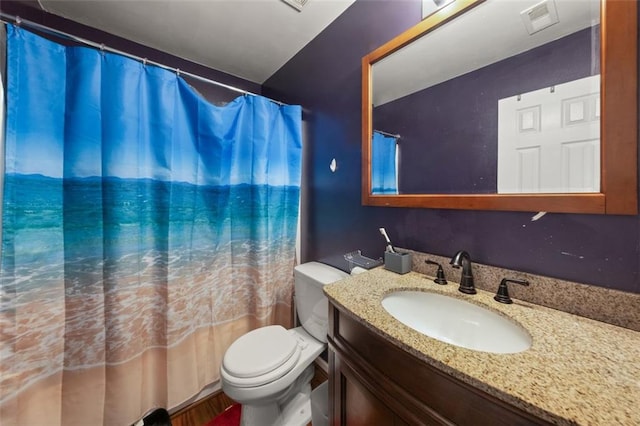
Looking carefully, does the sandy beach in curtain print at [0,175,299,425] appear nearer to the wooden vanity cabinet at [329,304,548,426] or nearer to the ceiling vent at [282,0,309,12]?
the wooden vanity cabinet at [329,304,548,426]

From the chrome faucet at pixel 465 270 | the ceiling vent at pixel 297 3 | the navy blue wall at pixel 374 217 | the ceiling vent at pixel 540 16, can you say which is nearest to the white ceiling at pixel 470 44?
the ceiling vent at pixel 540 16

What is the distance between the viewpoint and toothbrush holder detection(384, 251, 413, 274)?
3.30 feet

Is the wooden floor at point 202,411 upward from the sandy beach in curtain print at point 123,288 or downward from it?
downward

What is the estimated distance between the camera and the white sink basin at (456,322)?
0.67 metres

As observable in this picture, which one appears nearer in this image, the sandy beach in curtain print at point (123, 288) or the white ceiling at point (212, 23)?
the sandy beach in curtain print at point (123, 288)

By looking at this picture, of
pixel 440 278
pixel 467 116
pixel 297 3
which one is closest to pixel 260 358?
pixel 440 278

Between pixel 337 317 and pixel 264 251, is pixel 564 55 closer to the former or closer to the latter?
pixel 337 317

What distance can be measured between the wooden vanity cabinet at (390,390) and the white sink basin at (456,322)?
188 millimetres

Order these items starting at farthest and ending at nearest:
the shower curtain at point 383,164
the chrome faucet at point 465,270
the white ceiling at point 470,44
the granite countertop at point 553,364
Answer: the shower curtain at point 383,164 → the chrome faucet at point 465,270 → the white ceiling at point 470,44 → the granite countertop at point 553,364

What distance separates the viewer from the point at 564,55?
68 cm

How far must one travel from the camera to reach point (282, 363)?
1.11 m

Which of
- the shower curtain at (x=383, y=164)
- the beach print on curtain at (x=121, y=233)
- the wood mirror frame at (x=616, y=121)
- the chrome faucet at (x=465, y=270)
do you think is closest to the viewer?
the wood mirror frame at (x=616, y=121)

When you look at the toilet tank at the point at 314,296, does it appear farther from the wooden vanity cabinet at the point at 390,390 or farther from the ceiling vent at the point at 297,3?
the ceiling vent at the point at 297,3

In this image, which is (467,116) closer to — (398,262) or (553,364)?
(398,262)
